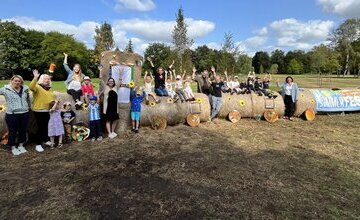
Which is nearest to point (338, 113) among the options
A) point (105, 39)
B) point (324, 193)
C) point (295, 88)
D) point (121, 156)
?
point (295, 88)

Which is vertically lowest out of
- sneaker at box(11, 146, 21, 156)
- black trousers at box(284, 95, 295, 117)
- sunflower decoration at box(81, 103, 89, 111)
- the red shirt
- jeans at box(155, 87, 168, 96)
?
sneaker at box(11, 146, 21, 156)

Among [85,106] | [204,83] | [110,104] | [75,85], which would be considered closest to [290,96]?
[204,83]

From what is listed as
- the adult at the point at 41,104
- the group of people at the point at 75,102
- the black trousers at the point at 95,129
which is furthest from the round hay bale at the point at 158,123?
the adult at the point at 41,104

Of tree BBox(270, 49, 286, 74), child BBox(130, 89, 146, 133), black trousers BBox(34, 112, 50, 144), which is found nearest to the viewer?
black trousers BBox(34, 112, 50, 144)

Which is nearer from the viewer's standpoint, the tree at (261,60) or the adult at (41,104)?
the adult at (41,104)

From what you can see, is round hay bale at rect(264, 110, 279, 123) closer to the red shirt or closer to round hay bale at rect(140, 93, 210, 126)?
round hay bale at rect(140, 93, 210, 126)

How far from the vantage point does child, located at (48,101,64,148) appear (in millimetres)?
8164

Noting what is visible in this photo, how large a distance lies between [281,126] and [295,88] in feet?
7.25

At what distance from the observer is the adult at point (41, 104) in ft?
26.2

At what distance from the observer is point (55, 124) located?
8203 mm

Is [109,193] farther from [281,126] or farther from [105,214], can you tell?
[281,126]

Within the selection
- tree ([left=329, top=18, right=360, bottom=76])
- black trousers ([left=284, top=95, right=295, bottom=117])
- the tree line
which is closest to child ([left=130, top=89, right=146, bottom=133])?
black trousers ([left=284, top=95, right=295, bottom=117])

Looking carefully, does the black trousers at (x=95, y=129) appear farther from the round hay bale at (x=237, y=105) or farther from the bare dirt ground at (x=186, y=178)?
the round hay bale at (x=237, y=105)

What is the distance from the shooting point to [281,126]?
1164 centimetres
